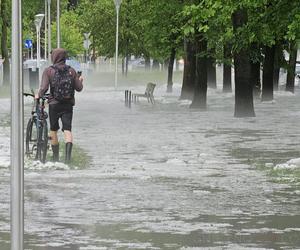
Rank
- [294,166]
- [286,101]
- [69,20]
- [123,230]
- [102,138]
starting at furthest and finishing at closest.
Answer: [69,20], [286,101], [102,138], [294,166], [123,230]

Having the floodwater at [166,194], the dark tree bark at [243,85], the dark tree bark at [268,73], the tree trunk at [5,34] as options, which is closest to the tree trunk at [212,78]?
the tree trunk at [5,34]

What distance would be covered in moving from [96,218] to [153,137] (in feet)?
35.0

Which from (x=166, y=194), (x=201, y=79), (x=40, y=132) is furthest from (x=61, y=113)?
(x=201, y=79)

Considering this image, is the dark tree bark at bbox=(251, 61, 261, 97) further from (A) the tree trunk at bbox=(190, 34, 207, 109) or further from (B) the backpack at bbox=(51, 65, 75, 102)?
(B) the backpack at bbox=(51, 65, 75, 102)

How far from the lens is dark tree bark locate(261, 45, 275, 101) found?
36281mm

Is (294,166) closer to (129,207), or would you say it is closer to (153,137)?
(129,207)

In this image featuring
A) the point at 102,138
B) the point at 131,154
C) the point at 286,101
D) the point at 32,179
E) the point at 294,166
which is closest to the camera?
the point at 32,179

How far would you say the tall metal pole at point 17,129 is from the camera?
221 inches

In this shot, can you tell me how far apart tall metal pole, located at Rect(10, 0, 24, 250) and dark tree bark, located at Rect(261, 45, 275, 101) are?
1215 inches

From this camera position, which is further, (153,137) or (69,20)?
(69,20)

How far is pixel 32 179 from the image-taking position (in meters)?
12.6

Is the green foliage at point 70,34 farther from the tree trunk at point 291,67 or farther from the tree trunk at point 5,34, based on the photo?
the tree trunk at point 291,67

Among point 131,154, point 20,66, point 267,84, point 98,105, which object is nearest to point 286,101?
point 267,84

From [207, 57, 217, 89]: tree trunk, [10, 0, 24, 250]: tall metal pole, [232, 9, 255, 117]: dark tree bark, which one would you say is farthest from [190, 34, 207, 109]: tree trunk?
[10, 0, 24, 250]: tall metal pole
